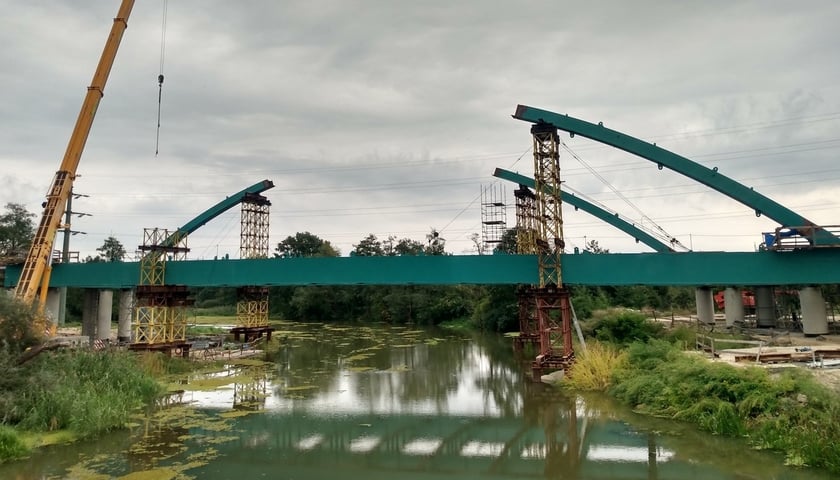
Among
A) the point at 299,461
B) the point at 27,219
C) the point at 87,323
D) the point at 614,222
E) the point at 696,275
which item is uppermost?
the point at 27,219

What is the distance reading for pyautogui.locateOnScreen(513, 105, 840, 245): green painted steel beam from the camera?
22.7 meters

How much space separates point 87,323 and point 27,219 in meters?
30.5

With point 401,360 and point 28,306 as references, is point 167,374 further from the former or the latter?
point 401,360

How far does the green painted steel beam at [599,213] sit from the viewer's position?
3388 cm

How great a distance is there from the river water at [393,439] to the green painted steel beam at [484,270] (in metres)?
5.69

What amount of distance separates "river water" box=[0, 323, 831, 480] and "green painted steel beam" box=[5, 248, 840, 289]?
5.69 meters

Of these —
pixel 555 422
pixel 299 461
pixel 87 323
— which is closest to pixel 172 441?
→ pixel 299 461

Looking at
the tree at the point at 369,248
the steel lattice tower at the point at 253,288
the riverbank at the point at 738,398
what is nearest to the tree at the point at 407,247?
the tree at the point at 369,248

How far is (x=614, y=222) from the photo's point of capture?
1444 inches

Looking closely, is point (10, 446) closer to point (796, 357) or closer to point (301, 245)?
point (796, 357)

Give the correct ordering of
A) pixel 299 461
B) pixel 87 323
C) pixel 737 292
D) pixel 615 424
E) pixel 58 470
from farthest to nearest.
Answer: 1. pixel 87 323
2. pixel 737 292
3. pixel 615 424
4. pixel 299 461
5. pixel 58 470

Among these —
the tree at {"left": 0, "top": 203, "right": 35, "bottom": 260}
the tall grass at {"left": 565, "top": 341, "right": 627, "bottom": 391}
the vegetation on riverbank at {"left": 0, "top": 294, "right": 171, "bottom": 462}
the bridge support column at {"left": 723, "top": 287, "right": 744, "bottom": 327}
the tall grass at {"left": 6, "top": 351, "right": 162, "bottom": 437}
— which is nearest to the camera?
the vegetation on riverbank at {"left": 0, "top": 294, "right": 171, "bottom": 462}

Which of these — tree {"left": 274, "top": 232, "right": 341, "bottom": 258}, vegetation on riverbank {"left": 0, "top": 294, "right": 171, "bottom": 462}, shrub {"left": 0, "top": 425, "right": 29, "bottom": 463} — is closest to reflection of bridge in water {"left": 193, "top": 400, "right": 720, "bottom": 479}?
vegetation on riverbank {"left": 0, "top": 294, "right": 171, "bottom": 462}

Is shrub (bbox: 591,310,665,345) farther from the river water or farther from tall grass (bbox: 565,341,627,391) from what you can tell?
the river water
